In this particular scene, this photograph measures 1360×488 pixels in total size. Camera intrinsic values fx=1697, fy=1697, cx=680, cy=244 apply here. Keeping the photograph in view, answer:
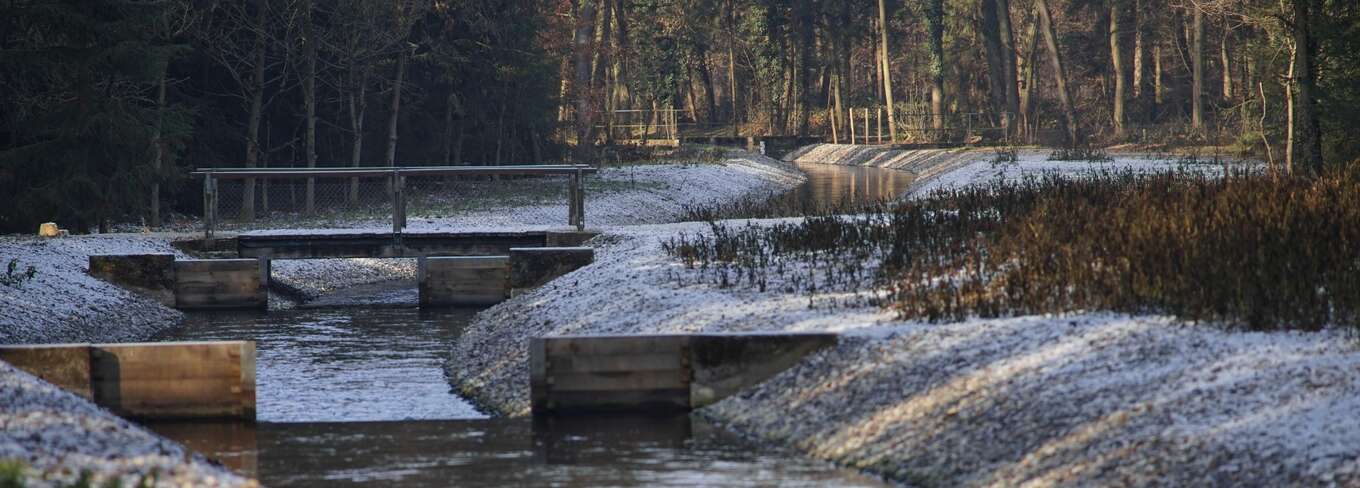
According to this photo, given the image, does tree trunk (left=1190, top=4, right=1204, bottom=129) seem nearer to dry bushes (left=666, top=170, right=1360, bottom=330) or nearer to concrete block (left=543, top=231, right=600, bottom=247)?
concrete block (left=543, top=231, right=600, bottom=247)

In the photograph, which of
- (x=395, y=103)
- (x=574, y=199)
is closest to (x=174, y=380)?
(x=574, y=199)

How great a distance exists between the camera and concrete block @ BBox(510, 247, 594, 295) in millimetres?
24750

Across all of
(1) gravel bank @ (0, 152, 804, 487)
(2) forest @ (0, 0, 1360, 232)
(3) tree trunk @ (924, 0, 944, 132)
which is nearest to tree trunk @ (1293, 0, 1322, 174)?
(2) forest @ (0, 0, 1360, 232)

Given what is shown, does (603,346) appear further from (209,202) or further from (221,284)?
(209,202)

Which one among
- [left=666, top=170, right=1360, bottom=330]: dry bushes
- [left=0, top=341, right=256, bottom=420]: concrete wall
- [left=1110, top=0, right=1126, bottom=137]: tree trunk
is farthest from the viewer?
[left=1110, top=0, right=1126, bottom=137]: tree trunk

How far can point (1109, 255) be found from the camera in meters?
15.8

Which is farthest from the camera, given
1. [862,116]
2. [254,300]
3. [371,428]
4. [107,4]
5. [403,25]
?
[862,116]

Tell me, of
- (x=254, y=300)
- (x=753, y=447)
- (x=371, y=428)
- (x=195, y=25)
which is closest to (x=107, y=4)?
(x=254, y=300)

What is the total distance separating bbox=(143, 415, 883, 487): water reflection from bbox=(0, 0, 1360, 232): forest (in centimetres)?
1361

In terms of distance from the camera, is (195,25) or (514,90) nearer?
(195,25)

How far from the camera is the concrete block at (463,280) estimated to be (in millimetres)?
26766

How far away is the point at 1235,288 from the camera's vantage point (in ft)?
43.5

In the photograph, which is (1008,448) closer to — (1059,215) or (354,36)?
(1059,215)

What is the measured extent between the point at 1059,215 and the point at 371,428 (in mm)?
8560
